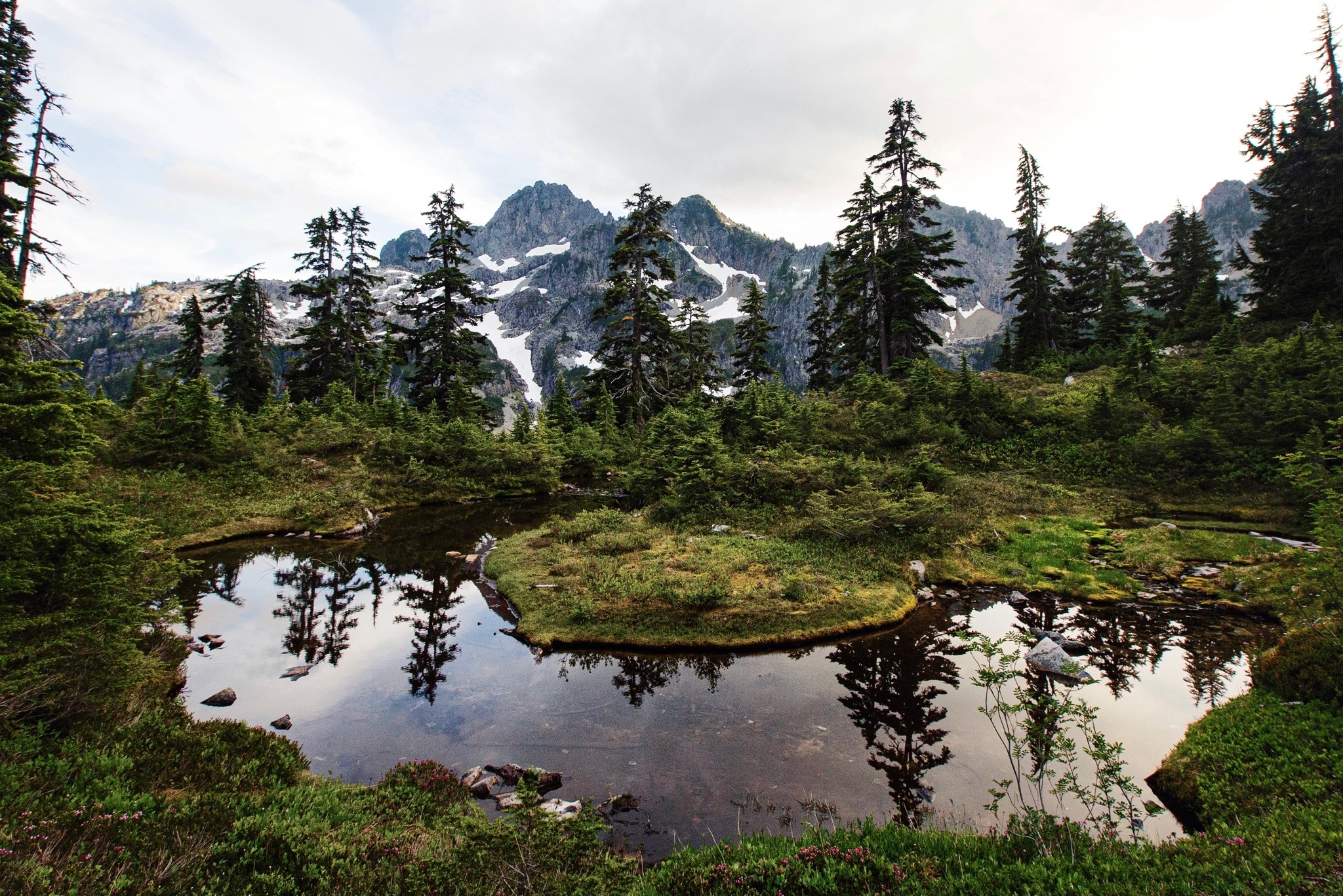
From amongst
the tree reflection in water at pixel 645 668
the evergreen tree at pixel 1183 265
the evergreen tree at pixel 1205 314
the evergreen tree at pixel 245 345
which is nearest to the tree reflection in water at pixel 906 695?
the tree reflection in water at pixel 645 668

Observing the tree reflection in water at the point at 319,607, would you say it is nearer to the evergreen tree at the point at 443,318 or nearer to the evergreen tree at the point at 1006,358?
the evergreen tree at the point at 443,318

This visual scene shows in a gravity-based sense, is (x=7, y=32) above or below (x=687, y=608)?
above

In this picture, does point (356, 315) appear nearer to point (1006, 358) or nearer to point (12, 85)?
point (12, 85)

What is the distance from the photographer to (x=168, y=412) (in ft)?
90.7

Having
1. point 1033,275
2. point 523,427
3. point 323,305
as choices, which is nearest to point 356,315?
point 323,305

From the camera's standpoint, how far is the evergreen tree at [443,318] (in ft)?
135

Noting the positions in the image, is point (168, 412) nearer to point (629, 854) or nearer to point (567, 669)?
point (567, 669)

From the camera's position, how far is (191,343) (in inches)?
1709

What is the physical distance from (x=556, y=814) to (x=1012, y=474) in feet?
85.8

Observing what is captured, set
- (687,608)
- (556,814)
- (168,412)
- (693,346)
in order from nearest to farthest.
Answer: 1. (556,814)
2. (687,608)
3. (168,412)
4. (693,346)

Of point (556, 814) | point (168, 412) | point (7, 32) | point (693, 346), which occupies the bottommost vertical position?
point (556, 814)

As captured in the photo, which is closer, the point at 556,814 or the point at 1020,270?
the point at 556,814

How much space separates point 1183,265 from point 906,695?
53392 mm

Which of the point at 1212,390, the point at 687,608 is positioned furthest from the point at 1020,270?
the point at 687,608
